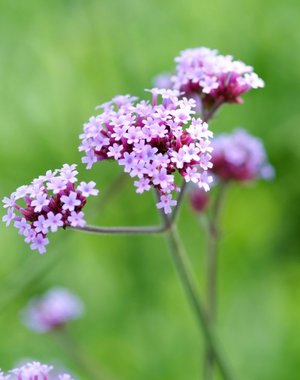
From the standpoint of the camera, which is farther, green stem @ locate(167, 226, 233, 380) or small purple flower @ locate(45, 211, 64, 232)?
green stem @ locate(167, 226, 233, 380)

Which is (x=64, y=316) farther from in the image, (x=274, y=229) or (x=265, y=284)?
(x=274, y=229)

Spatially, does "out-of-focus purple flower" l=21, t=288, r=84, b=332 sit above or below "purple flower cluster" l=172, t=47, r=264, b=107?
above

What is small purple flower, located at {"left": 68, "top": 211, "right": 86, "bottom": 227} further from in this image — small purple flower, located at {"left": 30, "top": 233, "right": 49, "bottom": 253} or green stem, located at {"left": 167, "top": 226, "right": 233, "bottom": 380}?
green stem, located at {"left": 167, "top": 226, "right": 233, "bottom": 380}

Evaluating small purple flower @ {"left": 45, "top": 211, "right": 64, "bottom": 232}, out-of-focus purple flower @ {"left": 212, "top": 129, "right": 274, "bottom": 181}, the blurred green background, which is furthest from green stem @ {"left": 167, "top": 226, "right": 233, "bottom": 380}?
the blurred green background

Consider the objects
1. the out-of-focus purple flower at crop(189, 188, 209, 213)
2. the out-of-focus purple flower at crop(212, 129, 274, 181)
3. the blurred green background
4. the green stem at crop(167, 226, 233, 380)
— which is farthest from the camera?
the blurred green background

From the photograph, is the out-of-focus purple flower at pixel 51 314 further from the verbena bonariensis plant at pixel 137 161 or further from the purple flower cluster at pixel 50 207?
the purple flower cluster at pixel 50 207

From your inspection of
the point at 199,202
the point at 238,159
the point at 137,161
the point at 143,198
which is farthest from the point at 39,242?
the point at 143,198
